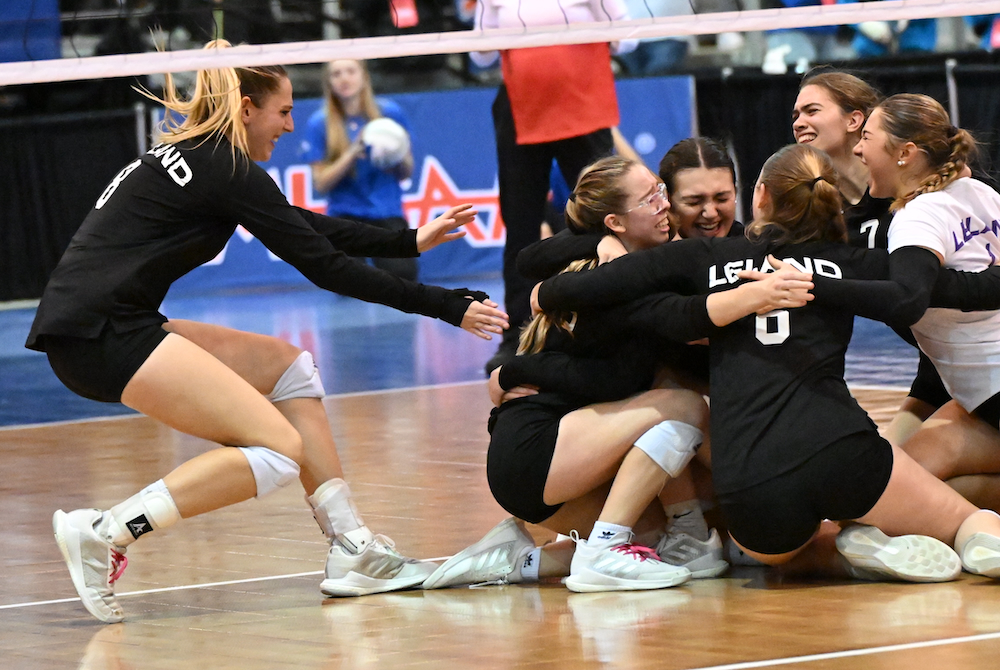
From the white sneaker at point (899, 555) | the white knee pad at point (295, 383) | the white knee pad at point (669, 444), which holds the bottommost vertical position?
the white sneaker at point (899, 555)

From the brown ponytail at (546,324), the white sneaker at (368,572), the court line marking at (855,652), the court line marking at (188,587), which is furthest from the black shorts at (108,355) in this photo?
the court line marking at (855,652)

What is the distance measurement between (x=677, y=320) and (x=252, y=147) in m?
1.31

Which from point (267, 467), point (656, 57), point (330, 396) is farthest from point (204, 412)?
point (656, 57)

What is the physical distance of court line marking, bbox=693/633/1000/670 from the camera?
10.5 feet

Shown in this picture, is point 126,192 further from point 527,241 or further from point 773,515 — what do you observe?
point 527,241

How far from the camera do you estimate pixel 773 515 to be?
3.90 metres

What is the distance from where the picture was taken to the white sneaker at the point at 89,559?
3975mm

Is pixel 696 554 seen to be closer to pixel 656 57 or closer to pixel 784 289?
pixel 784 289

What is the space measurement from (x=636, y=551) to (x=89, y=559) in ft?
4.70

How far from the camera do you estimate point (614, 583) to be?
4.04m

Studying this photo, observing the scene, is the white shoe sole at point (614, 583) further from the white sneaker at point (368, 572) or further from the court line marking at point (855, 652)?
the court line marking at point (855, 652)

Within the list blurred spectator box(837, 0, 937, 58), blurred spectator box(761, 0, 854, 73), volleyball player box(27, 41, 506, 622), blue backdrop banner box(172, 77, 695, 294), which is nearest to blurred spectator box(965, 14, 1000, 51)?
blurred spectator box(837, 0, 937, 58)

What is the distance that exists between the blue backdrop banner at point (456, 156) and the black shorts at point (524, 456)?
903cm

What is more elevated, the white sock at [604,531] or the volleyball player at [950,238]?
the volleyball player at [950,238]
